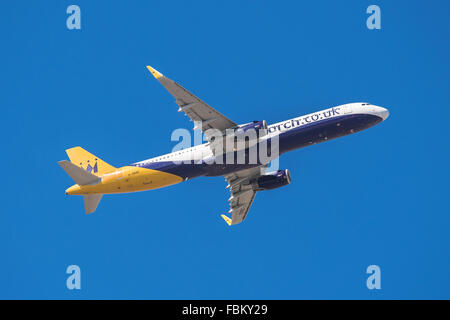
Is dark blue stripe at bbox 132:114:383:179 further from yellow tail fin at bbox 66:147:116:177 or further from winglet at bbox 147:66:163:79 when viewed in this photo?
winglet at bbox 147:66:163:79

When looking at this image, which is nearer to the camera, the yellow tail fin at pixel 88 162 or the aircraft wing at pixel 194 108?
the aircraft wing at pixel 194 108

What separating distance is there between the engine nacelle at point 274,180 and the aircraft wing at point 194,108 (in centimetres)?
1082

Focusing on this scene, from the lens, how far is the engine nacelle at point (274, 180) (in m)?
82.2

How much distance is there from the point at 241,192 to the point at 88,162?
18.5 m

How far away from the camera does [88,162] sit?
7806cm

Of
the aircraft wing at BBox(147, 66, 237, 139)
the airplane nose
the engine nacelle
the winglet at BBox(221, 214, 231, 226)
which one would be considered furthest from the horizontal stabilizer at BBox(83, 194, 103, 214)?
the airplane nose

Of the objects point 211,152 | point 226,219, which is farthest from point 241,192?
point 211,152

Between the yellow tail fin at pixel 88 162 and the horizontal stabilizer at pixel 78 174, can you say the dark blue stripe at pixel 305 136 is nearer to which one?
the yellow tail fin at pixel 88 162

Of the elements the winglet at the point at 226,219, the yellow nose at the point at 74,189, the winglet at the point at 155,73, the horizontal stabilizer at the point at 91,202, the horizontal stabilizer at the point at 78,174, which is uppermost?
the winglet at the point at 155,73

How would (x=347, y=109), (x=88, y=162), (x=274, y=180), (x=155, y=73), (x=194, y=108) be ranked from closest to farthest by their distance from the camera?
(x=155, y=73)
(x=194, y=108)
(x=347, y=109)
(x=88, y=162)
(x=274, y=180)

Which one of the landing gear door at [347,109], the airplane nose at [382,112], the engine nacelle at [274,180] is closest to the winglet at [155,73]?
the landing gear door at [347,109]

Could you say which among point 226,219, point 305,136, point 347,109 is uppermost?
point 347,109

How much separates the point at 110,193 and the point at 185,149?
906 cm

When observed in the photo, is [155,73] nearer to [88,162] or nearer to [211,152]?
[211,152]
